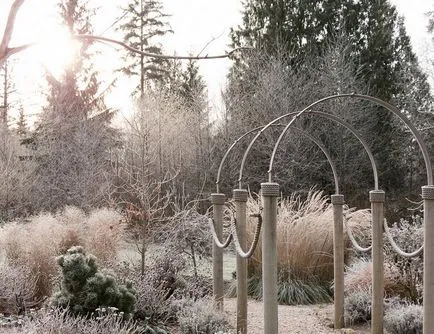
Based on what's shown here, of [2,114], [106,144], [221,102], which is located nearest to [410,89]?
[221,102]

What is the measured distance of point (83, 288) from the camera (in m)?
4.93

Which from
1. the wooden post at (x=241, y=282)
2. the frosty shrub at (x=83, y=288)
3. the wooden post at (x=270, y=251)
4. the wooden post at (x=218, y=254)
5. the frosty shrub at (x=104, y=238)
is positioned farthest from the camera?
the frosty shrub at (x=104, y=238)

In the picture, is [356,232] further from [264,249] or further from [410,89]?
[410,89]

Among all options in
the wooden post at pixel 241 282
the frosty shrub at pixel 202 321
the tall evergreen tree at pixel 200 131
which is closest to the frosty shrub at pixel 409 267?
the wooden post at pixel 241 282

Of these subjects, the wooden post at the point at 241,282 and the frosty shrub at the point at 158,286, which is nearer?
the wooden post at the point at 241,282

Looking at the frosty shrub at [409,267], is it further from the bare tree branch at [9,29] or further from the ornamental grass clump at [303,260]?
the bare tree branch at [9,29]

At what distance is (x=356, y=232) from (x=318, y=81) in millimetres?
11498

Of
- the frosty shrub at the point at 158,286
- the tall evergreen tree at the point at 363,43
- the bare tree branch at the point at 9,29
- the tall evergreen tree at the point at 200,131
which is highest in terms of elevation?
the tall evergreen tree at the point at 363,43

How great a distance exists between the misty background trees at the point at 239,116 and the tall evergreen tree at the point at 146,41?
5cm

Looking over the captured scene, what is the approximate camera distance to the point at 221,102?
696 inches

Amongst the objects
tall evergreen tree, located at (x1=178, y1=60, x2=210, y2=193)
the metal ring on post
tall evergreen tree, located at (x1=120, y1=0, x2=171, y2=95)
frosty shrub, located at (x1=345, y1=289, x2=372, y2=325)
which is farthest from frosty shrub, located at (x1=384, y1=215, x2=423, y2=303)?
tall evergreen tree, located at (x1=120, y1=0, x2=171, y2=95)

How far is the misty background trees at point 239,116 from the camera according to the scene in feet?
48.1

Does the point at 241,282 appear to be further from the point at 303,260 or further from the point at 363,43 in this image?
the point at 363,43

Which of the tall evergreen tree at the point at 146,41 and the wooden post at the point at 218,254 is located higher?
the tall evergreen tree at the point at 146,41
